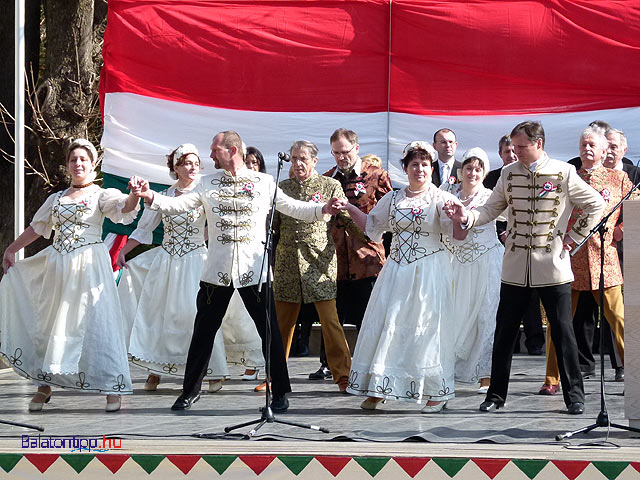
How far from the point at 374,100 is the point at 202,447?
557 centimetres

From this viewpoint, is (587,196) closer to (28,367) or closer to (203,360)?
(203,360)

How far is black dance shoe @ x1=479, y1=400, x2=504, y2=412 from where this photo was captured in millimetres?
6242

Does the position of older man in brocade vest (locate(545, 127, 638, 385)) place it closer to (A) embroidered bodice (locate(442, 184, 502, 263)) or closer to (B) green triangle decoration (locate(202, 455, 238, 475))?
(A) embroidered bodice (locate(442, 184, 502, 263))

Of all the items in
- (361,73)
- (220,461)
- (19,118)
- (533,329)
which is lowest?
(220,461)

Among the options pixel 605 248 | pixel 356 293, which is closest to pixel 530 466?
pixel 605 248

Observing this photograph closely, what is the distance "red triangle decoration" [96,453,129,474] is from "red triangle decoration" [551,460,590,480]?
189 cm

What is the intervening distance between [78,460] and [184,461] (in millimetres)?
493

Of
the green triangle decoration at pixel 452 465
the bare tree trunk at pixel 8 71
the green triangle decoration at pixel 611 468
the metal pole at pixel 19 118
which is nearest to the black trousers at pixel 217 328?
the green triangle decoration at pixel 452 465

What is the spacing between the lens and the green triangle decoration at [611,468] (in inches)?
177

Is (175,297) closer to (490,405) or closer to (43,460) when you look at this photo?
(490,405)

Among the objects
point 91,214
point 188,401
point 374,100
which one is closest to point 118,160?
point 374,100

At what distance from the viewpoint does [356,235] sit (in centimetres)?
750

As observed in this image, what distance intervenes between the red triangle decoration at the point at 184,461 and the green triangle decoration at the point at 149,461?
2.1 inches

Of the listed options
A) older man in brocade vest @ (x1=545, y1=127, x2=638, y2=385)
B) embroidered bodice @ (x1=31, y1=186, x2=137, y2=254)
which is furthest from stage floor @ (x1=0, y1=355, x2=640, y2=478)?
embroidered bodice @ (x1=31, y1=186, x2=137, y2=254)
